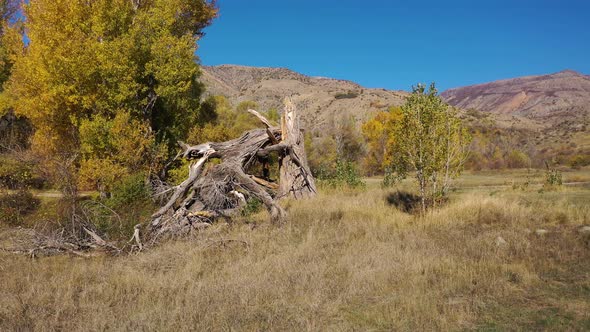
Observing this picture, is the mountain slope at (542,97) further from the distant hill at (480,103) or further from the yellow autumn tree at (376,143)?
→ the yellow autumn tree at (376,143)

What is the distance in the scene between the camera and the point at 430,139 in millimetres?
15188

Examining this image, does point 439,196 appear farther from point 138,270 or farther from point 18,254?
point 18,254

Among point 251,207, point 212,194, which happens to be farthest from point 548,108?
point 212,194

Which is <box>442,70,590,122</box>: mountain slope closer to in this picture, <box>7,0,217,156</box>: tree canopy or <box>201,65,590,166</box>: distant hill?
<box>201,65,590,166</box>: distant hill

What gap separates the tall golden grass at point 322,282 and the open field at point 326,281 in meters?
0.03

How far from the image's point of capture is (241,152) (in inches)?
716

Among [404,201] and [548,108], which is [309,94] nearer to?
[548,108]

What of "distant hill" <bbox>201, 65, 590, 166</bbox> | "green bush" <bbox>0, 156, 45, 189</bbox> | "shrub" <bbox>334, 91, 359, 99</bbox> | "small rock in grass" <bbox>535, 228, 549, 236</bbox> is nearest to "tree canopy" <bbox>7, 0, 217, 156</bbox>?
"green bush" <bbox>0, 156, 45, 189</bbox>

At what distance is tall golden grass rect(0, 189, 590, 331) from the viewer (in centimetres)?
649

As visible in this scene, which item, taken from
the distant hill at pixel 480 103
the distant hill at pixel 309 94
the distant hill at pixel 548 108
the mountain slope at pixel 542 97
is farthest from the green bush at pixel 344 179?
the mountain slope at pixel 542 97

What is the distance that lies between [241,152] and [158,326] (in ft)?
40.2

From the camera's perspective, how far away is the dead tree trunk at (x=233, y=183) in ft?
44.2

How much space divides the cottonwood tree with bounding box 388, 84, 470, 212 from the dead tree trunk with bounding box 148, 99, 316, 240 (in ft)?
16.0

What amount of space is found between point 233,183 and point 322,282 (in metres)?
8.29
